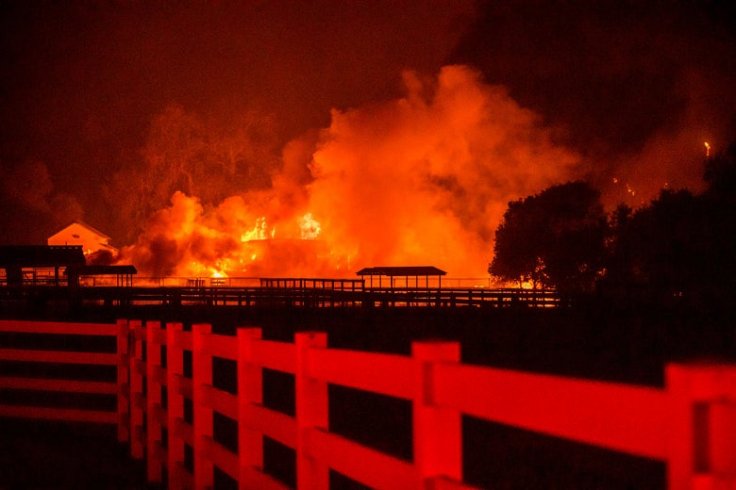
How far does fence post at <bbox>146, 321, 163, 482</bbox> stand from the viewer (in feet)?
30.3

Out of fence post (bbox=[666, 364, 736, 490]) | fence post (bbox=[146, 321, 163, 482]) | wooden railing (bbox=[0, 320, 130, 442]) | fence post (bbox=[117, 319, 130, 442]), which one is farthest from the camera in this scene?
wooden railing (bbox=[0, 320, 130, 442])

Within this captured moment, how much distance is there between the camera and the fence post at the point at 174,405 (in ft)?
28.1

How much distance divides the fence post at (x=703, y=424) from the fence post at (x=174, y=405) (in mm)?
6711

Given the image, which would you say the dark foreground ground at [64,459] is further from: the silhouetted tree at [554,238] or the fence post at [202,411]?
the silhouetted tree at [554,238]

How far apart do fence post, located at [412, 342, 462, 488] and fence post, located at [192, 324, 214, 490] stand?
419 centimetres

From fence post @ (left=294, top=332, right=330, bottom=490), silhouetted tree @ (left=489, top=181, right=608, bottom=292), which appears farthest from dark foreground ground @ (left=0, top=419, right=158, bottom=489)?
silhouetted tree @ (left=489, top=181, right=608, bottom=292)

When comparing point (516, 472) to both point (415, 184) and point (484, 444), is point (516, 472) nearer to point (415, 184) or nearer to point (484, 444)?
point (484, 444)

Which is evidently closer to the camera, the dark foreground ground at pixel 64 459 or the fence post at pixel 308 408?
the fence post at pixel 308 408

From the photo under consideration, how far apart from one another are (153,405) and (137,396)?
0.91 meters

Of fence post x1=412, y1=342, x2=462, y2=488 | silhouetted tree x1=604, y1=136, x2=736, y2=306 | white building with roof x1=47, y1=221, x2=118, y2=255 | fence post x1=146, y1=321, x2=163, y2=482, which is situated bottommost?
fence post x1=146, y1=321, x2=163, y2=482

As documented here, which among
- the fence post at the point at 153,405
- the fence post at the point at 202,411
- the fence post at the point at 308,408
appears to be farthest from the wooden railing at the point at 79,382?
the fence post at the point at 308,408

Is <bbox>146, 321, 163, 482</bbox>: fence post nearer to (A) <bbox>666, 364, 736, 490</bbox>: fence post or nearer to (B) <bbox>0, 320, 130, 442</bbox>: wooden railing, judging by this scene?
(B) <bbox>0, 320, 130, 442</bbox>: wooden railing

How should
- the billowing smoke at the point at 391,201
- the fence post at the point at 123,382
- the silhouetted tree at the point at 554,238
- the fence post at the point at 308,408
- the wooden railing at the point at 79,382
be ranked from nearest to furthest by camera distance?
the fence post at the point at 308,408
the fence post at the point at 123,382
the wooden railing at the point at 79,382
the silhouetted tree at the point at 554,238
the billowing smoke at the point at 391,201

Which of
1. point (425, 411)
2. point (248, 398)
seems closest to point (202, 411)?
point (248, 398)
